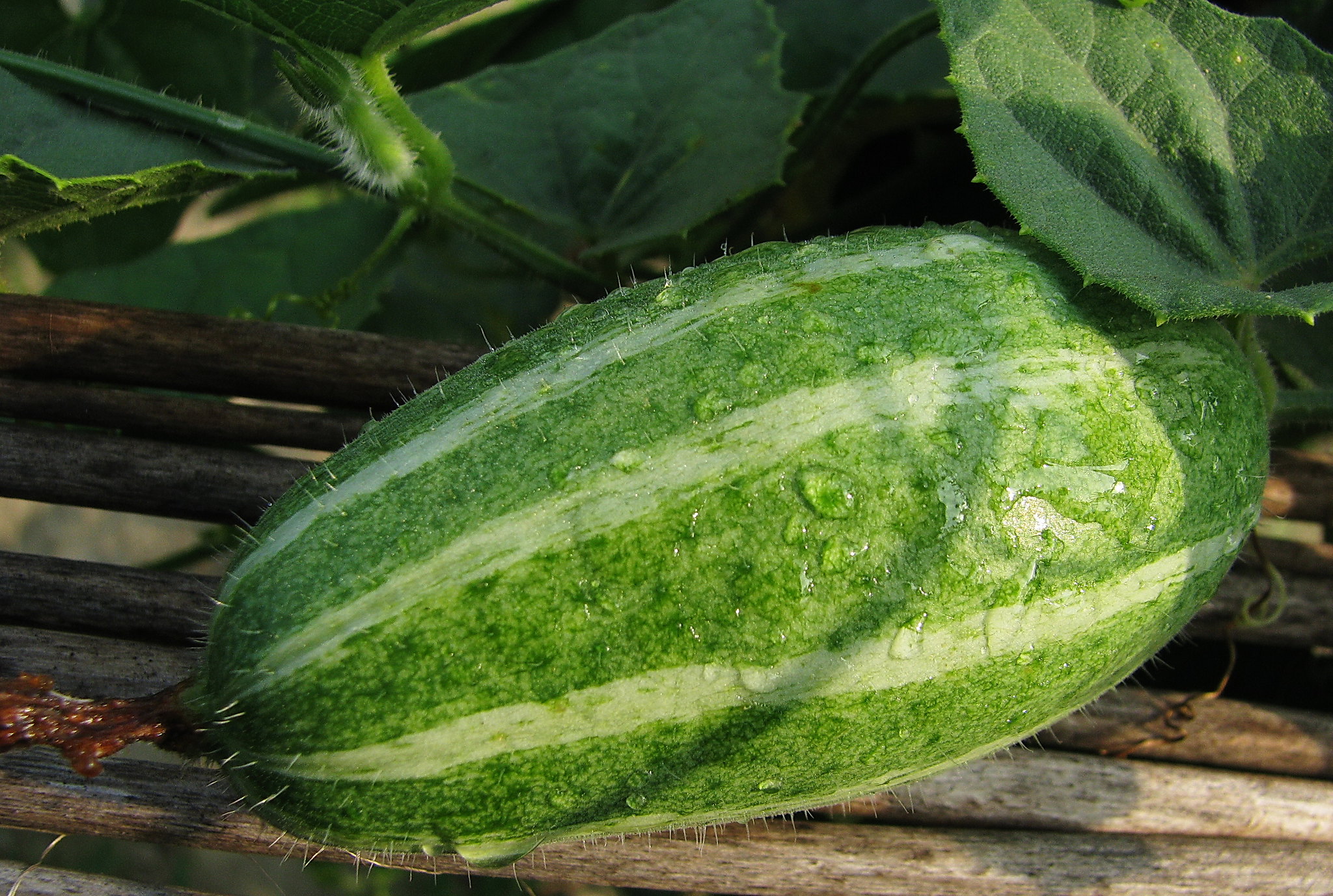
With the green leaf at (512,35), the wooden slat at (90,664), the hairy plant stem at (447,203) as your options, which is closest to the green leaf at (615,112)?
the hairy plant stem at (447,203)

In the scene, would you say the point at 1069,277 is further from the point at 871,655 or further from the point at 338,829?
the point at 338,829

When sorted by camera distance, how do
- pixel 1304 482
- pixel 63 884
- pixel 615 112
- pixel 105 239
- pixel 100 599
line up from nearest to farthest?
pixel 63 884 → pixel 100 599 → pixel 1304 482 → pixel 615 112 → pixel 105 239

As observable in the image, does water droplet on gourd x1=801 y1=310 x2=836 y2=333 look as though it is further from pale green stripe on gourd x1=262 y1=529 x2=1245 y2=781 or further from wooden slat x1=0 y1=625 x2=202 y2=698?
wooden slat x1=0 y1=625 x2=202 y2=698

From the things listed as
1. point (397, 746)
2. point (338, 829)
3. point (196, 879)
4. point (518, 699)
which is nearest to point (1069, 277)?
point (518, 699)

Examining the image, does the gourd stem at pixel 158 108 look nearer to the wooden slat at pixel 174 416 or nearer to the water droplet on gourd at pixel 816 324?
the wooden slat at pixel 174 416

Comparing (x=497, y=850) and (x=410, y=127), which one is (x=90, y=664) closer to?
(x=497, y=850)

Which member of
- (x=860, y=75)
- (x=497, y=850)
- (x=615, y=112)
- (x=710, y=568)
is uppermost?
(x=615, y=112)

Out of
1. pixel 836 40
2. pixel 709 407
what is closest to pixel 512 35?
pixel 836 40
